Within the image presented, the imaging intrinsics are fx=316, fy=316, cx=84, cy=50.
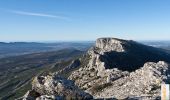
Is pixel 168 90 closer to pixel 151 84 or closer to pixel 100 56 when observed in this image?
pixel 151 84

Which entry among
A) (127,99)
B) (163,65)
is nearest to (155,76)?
(163,65)

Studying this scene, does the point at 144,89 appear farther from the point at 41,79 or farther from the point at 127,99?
the point at 41,79

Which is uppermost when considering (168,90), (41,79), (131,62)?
(168,90)

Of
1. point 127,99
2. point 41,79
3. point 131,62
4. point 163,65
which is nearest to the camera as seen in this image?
point 127,99

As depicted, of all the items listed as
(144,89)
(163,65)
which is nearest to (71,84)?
(144,89)

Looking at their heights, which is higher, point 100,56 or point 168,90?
point 168,90

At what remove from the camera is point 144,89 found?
55031mm

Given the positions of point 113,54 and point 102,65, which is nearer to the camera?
point 102,65

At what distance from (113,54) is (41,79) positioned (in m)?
116

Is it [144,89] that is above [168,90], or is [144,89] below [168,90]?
below

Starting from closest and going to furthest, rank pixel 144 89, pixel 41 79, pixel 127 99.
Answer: pixel 127 99 → pixel 41 79 → pixel 144 89

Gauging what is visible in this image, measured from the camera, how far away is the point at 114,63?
144875 mm

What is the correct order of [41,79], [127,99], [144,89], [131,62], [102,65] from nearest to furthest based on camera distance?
[127,99], [41,79], [144,89], [102,65], [131,62]

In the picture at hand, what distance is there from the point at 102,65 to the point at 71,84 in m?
88.1
